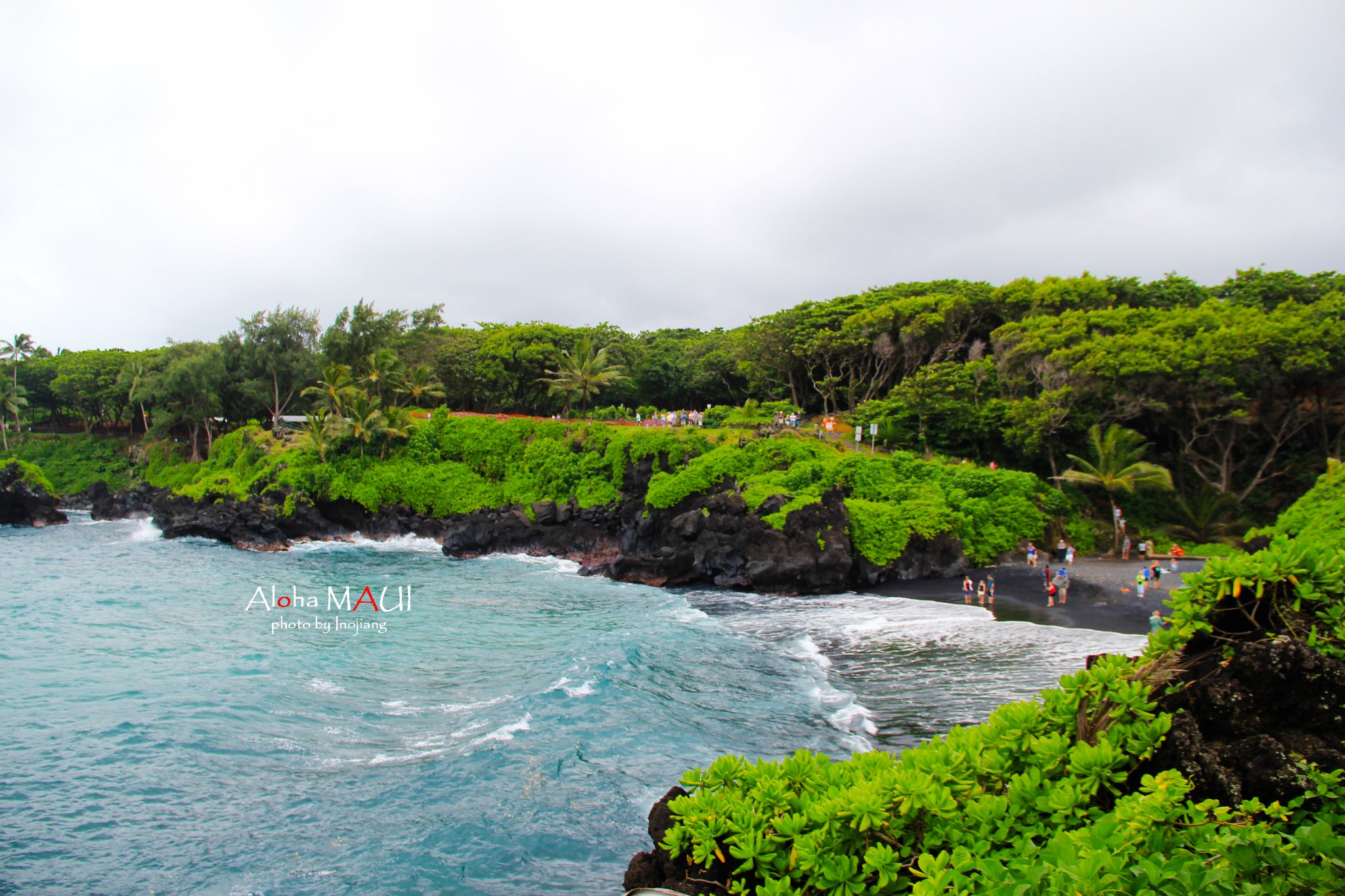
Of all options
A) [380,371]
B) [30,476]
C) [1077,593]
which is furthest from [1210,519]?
[30,476]

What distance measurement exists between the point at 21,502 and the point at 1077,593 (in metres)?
59.8

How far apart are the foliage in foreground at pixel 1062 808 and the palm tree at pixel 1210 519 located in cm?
2986

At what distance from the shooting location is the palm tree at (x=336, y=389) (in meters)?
39.5

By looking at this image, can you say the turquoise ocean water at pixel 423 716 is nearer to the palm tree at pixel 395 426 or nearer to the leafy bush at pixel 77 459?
the palm tree at pixel 395 426

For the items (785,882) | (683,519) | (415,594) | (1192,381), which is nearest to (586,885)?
(785,882)

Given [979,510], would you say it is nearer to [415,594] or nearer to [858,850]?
[415,594]

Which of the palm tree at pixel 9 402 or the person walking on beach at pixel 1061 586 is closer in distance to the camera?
the person walking on beach at pixel 1061 586

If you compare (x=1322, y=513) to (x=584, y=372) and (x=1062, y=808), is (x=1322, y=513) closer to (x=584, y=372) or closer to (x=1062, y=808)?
(x=1062, y=808)

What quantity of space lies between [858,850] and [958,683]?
11213 millimetres

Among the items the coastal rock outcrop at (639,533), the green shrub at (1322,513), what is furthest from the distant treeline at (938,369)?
the green shrub at (1322,513)

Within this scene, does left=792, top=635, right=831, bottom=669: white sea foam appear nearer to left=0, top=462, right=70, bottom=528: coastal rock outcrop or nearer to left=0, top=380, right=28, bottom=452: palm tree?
Answer: left=0, top=462, right=70, bottom=528: coastal rock outcrop

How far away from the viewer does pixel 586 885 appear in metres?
7.95

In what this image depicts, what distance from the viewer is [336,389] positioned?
39.9 m

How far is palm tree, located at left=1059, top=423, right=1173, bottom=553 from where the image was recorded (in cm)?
2736
